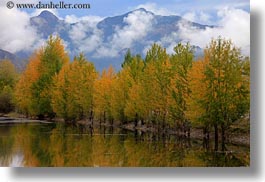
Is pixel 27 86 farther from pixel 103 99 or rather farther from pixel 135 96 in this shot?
pixel 135 96

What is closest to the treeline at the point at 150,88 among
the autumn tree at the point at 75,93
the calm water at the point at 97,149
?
the autumn tree at the point at 75,93

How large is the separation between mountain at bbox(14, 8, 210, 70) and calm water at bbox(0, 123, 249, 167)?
1201mm

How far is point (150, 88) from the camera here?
10.1 metres

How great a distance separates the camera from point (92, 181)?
7035 mm

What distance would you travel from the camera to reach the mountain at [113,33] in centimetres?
751

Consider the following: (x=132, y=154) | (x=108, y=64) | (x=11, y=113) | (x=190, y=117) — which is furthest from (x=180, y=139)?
(x=11, y=113)

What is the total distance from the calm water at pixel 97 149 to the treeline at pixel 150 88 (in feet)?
1.01

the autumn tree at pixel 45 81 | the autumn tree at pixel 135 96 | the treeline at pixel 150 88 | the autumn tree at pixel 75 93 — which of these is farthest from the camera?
the autumn tree at pixel 135 96

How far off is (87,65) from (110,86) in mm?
1379

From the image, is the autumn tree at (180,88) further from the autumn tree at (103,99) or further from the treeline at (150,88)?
the autumn tree at (103,99)

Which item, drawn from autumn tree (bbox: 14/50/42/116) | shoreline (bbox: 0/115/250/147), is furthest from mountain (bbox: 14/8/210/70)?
shoreline (bbox: 0/115/250/147)

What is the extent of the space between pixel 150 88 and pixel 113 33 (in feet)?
8.55

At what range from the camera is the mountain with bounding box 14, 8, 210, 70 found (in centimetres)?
751

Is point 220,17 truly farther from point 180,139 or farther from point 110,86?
point 110,86
